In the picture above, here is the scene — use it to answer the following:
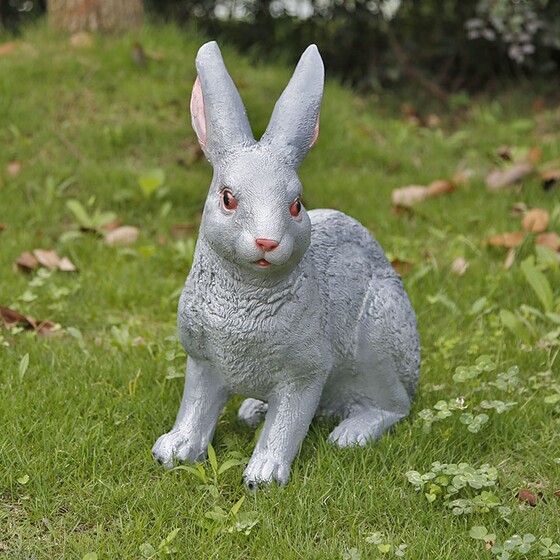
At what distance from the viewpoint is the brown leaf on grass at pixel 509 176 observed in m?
6.12

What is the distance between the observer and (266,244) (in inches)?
106

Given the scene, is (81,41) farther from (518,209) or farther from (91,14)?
(518,209)

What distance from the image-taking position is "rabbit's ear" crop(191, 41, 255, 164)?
2861mm

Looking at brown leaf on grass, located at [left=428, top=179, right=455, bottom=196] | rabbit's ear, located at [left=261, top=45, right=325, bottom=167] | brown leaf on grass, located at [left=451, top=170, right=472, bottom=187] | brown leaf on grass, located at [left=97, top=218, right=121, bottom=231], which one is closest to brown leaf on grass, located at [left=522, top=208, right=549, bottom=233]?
brown leaf on grass, located at [left=428, top=179, right=455, bottom=196]

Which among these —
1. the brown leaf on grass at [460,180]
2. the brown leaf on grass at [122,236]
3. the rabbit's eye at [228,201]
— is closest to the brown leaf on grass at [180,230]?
the brown leaf on grass at [122,236]

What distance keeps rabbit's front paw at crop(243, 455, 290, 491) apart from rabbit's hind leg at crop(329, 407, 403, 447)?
30 centimetres

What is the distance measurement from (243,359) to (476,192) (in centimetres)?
351

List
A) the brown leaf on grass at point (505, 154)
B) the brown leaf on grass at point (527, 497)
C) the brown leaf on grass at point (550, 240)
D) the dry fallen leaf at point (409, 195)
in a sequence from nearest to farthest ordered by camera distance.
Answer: the brown leaf on grass at point (527, 497) < the brown leaf on grass at point (550, 240) < the dry fallen leaf at point (409, 195) < the brown leaf on grass at point (505, 154)

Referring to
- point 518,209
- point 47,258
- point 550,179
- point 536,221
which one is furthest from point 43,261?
point 550,179

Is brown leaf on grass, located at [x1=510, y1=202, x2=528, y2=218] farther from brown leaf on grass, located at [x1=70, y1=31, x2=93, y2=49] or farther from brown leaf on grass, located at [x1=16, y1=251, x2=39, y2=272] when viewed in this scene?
brown leaf on grass, located at [x1=70, y1=31, x2=93, y2=49]

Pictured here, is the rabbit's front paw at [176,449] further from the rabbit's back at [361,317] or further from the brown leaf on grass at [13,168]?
the brown leaf on grass at [13,168]

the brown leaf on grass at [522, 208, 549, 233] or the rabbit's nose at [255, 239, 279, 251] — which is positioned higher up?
the rabbit's nose at [255, 239, 279, 251]

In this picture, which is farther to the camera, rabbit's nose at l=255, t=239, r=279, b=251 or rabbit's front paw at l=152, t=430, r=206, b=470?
rabbit's front paw at l=152, t=430, r=206, b=470

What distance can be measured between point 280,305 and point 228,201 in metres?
0.39
